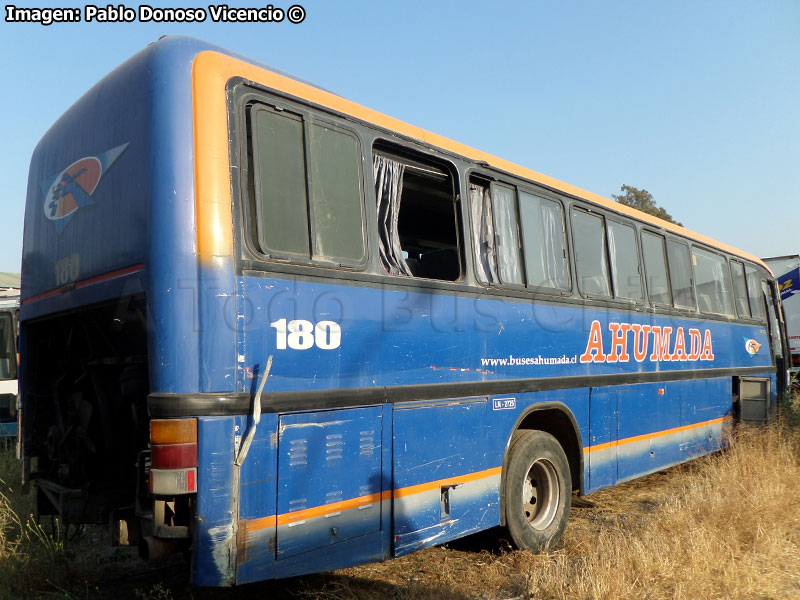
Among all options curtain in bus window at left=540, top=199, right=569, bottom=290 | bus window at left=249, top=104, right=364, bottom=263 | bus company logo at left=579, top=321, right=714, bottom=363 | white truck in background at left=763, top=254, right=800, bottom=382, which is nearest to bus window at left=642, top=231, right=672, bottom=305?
bus company logo at left=579, top=321, right=714, bottom=363

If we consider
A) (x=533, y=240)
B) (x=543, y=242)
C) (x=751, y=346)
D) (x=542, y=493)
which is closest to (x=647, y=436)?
(x=542, y=493)

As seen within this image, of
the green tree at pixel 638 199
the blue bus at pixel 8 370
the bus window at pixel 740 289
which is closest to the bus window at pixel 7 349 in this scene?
the blue bus at pixel 8 370

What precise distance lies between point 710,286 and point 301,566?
734cm

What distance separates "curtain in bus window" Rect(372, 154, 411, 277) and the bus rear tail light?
1676 mm

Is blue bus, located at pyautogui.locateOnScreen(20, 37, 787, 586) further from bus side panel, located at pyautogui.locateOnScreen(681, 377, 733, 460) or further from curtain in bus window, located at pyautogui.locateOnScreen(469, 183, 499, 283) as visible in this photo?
A: bus side panel, located at pyautogui.locateOnScreen(681, 377, 733, 460)

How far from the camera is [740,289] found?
388 inches

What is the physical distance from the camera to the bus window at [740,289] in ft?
31.7

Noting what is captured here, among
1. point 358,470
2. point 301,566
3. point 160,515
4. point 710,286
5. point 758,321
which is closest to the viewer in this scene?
point 160,515

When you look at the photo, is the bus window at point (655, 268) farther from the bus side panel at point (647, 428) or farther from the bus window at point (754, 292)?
the bus window at point (754, 292)

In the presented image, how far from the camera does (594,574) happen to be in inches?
163

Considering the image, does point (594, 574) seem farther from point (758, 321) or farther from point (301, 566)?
A: point (758, 321)

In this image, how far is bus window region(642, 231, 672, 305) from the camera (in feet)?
24.2

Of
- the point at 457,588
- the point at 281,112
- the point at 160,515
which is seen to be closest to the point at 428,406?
the point at 457,588

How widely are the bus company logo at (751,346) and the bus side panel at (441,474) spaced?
21.0ft
